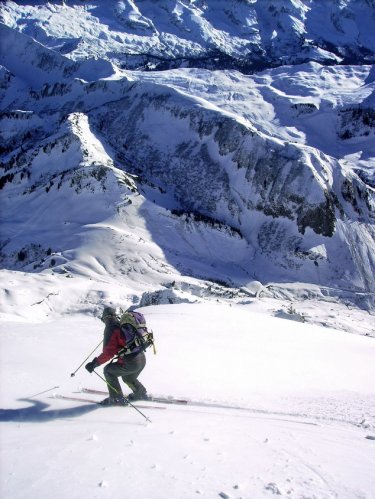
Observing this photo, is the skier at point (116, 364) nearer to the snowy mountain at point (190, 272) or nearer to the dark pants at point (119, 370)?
the dark pants at point (119, 370)

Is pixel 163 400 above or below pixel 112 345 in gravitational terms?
below

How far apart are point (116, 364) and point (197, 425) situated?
2244mm

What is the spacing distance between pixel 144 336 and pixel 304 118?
388ft

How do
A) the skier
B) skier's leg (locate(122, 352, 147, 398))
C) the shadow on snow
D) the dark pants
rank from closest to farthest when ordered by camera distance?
1. the shadow on snow
2. the skier
3. the dark pants
4. skier's leg (locate(122, 352, 147, 398))

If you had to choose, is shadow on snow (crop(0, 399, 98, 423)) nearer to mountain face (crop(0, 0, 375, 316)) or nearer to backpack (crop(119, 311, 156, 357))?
backpack (crop(119, 311, 156, 357))

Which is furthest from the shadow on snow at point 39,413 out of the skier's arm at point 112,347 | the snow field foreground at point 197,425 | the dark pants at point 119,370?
the skier's arm at point 112,347

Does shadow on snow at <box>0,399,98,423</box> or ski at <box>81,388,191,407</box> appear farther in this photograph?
ski at <box>81,388,191,407</box>

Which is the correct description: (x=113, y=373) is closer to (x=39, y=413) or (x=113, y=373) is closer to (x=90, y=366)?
(x=90, y=366)

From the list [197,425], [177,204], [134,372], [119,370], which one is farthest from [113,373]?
[177,204]

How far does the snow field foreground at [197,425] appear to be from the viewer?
566 cm

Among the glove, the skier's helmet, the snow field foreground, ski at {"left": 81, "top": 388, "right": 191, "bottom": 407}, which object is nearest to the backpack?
the skier's helmet

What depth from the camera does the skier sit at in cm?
922

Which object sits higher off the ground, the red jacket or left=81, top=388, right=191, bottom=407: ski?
the red jacket

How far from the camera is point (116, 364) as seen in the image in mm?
9453
